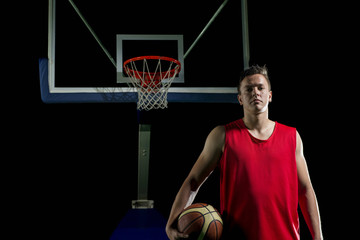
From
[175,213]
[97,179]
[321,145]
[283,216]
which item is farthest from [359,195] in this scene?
[97,179]

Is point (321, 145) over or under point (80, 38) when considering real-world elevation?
under

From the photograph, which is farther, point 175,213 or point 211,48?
point 211,48

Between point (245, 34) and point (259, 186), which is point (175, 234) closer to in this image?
point (259, 186)

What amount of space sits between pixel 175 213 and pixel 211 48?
6.06 feet

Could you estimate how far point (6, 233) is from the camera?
341 centimetres

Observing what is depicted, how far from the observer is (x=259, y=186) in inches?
71.4

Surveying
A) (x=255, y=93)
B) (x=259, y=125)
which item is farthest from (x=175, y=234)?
(x=255, y=93)

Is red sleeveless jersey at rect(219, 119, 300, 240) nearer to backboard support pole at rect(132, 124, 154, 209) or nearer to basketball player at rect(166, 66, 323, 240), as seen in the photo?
basketball player at rect(166, 66, 323, 240)

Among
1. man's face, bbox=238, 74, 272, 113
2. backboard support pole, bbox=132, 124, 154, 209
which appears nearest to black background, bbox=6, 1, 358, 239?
backboard support pole, bbox=132, 124, 154, 209

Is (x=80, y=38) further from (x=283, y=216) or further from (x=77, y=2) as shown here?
(x=283, y=216)

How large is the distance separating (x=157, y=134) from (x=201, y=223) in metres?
2.03

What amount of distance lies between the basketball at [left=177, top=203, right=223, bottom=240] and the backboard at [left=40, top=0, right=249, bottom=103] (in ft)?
4.37

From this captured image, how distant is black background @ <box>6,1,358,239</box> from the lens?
346 cm

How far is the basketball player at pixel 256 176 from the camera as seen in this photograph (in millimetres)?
1787
